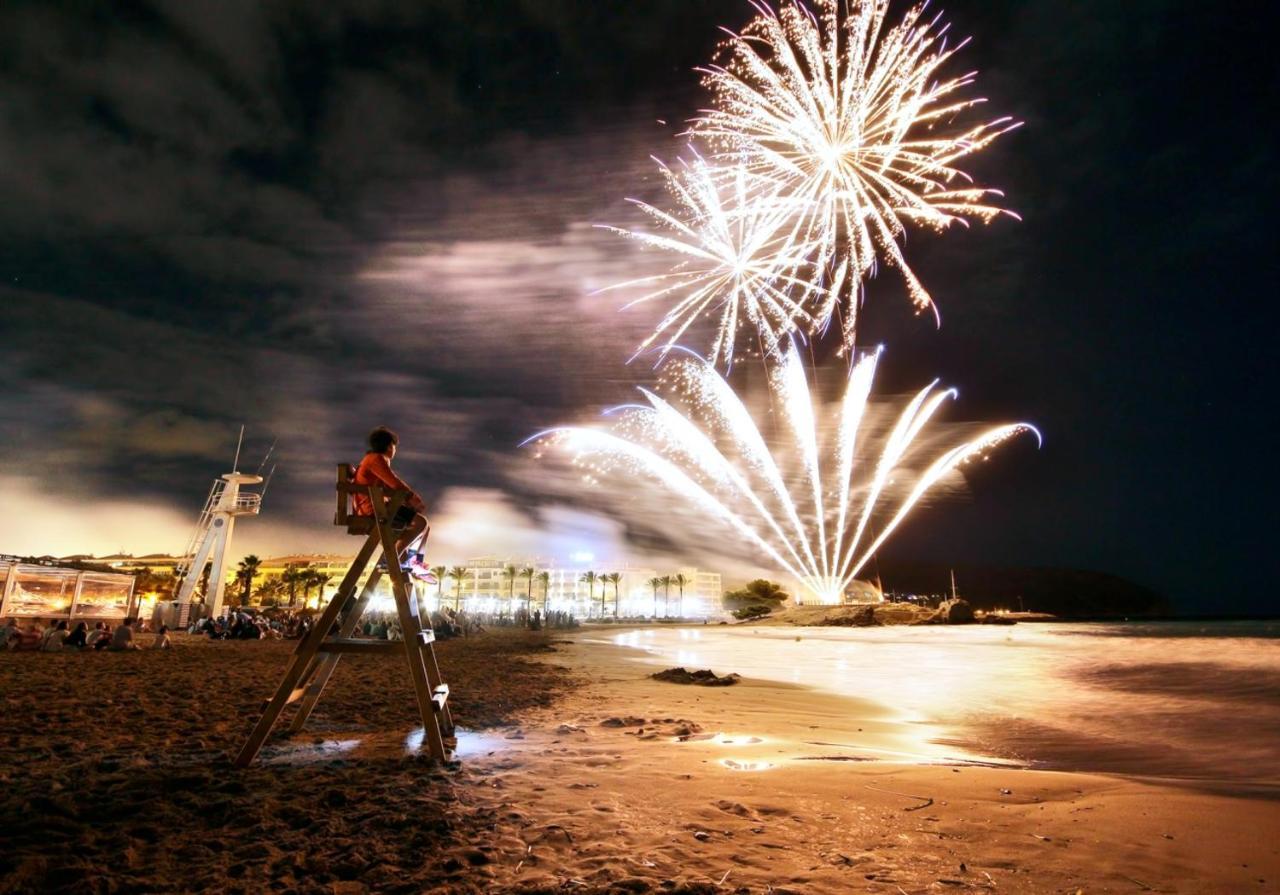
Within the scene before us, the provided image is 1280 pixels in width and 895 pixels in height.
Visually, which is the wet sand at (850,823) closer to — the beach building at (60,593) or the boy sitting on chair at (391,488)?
the boy sitting on chair at (391,488)

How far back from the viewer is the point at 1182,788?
585cm

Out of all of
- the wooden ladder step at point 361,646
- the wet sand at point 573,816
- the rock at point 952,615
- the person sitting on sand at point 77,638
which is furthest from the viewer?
the rock at point 952,615

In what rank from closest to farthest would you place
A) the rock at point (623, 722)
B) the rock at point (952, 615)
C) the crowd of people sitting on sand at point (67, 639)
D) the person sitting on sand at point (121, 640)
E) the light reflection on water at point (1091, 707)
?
the light reflection on water at point (1091, 707) < the rock at point (623, 722) < the crowd of people sitting on sand at point (67, 639) < the person sitting on sand at point (121, 640) < the rock at point (952, 615)

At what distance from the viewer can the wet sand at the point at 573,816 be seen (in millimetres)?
3473

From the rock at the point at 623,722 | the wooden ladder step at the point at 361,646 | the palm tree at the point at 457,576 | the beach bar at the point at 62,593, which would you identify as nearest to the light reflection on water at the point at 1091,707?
the rock at the point at 623,722

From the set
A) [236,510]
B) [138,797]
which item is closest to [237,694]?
[138,797]

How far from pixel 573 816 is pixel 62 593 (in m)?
38.5

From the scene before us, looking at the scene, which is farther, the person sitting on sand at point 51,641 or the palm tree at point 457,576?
the palm tree at point 457,576

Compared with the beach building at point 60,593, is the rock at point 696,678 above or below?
below

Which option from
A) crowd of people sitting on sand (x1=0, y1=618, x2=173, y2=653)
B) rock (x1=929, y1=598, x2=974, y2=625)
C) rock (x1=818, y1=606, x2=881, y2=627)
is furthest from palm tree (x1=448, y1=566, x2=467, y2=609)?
crowd of people sitting on sand (x1=0, y1=618, x2=173, y2=653)

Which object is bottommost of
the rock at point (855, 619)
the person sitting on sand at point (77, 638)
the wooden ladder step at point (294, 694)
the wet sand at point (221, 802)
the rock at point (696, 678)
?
the rock at point (855, 619)

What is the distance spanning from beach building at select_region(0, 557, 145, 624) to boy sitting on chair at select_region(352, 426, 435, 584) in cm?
3158

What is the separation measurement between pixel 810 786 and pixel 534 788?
247 cm

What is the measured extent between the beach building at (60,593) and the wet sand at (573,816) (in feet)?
90.0
